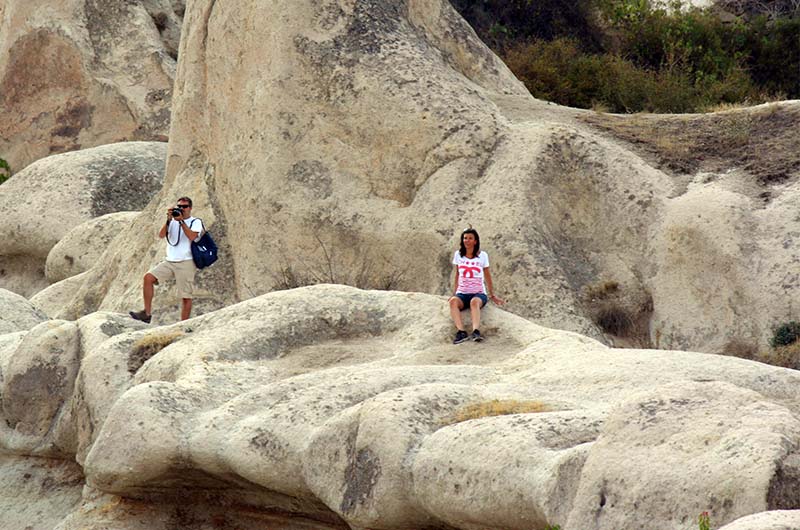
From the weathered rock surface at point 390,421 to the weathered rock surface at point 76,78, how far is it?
1219 centimetres

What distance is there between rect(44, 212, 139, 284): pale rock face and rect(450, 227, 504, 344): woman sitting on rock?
25.3 feet

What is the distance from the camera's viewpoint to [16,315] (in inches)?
567

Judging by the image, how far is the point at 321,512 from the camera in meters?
9.86

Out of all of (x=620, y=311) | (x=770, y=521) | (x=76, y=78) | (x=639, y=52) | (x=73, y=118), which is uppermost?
(x=639, y=52)

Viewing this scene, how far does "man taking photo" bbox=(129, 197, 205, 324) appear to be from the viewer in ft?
43.9

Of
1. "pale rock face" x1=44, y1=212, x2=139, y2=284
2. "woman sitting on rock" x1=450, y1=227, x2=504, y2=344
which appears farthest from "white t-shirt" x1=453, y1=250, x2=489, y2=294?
"pale rock face" x1=44, y1=212, x2=139, y2=284

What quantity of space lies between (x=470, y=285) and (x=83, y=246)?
28.1 ft

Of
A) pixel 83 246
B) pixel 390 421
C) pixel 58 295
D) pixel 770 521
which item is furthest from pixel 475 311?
pixel 83 246

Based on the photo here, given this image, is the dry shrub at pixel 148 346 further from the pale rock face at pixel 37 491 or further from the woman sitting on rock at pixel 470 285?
the woman sitting on rock at pixel 470 285

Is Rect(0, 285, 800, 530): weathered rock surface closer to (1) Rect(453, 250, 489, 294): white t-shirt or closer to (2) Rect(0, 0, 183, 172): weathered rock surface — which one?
(1) Rect(453, 250, 489, 294): white t-shirt

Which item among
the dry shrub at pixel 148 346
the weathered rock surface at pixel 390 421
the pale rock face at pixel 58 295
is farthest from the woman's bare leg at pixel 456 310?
the pale rock face at pixel 58 295

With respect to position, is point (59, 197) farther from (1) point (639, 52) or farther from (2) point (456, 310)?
(2) point (456, 310)

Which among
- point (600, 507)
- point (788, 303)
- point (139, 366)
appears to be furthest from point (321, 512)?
point (788, 303)

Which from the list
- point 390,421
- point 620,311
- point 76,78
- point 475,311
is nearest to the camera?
point 390,421
